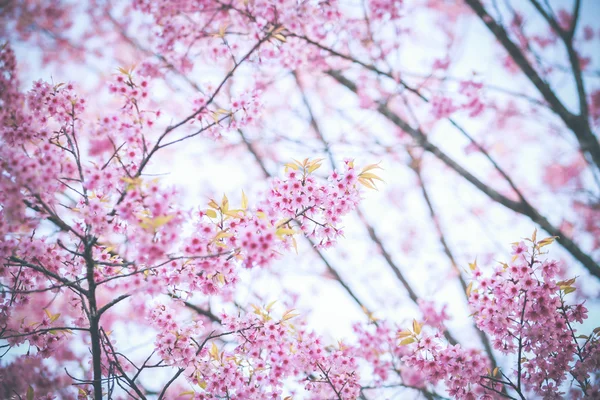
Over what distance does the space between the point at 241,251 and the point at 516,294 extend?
2.45 metres

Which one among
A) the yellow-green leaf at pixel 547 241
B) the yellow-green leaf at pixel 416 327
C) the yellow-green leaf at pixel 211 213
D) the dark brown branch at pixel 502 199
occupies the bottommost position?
the yellow-green leaf at pixel 416 327

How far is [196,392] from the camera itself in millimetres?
3164

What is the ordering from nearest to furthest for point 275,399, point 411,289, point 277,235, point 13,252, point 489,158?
1. point 277,235
2. point 13,252
3. point 275,399
4. point 489,158
5. point 411,289

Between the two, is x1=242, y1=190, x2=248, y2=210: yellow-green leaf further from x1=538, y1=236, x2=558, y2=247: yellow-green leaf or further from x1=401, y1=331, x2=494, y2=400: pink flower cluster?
x1=538, y1=236, x2=558, y2=247: yellow-green leaf

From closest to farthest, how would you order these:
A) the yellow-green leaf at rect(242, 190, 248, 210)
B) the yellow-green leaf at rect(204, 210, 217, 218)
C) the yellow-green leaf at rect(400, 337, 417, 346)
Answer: the yellow-green leaf at rect(204, 210, 217, 218) → the yellow-green leaf at rect(242, 190, 248, 210) → the yellow-green leaf at rect(400, 337, 417, 346)

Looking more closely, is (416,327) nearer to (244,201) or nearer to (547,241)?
(547,241)

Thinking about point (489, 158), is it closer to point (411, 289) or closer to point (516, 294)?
A: point (411, 289)

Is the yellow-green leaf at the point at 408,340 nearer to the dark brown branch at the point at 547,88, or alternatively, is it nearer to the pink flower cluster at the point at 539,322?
the pink flower cluster at the point at 539,322

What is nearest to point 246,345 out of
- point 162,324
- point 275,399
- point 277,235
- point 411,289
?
point 275,399

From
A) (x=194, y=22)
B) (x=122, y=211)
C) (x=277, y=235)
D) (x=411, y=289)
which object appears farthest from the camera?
(x=411, y=289)

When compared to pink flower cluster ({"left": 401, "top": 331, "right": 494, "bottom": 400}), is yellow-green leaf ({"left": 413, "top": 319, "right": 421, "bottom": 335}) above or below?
above

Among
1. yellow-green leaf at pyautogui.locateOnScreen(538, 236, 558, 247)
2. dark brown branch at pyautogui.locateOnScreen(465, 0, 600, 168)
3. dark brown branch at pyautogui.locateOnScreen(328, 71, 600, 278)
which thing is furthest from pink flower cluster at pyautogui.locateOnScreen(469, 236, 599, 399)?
dark brown branch at pyautogui.locateOnScreen(465, 0, 600, 168)

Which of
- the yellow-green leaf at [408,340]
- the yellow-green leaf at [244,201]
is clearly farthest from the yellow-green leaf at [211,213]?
the yellow-green leaf at [408,340]

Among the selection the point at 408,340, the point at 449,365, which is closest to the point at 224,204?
the point at 408,340
